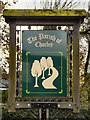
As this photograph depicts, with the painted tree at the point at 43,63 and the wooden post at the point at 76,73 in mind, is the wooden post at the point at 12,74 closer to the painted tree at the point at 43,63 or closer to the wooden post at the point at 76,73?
the painted tree at the point at 43,63

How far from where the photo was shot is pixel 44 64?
18.3 feet

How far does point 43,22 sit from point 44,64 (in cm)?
101

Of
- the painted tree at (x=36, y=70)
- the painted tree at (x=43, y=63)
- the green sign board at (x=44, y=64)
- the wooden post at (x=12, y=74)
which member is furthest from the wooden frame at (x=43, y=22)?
the painted tree at (x=43, y=63)

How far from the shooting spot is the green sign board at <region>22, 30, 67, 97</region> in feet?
18.3

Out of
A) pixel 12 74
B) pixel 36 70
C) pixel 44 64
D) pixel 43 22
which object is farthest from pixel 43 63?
pixel 43 22

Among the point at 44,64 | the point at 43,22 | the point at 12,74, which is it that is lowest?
the point at 12,74

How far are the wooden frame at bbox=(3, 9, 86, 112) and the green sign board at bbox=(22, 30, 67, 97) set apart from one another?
9.3 inches

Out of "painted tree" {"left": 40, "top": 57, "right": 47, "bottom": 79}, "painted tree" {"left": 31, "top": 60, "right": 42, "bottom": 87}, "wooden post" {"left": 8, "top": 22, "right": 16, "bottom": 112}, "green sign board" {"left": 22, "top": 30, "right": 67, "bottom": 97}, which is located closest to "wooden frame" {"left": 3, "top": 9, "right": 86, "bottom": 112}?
"wooden post" {"left": 8, "top": 22, "right": 16, "bottom": 112}

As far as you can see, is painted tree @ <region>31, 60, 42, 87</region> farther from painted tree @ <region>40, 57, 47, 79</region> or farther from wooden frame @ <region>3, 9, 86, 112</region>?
wooden frame @ <region>3, 9, 86, 112</region>

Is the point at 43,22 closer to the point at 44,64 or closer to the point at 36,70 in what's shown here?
the point at 44,64

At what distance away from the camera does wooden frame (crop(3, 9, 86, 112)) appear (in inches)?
219

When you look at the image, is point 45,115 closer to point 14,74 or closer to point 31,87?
point 31,87

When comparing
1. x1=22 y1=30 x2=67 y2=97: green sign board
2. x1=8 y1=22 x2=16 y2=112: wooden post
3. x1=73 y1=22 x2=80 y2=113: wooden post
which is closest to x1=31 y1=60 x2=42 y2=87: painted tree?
x1=22 y1=30 x2=67 y2=97: green sign board

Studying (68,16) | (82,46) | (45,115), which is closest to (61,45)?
(68,16)
